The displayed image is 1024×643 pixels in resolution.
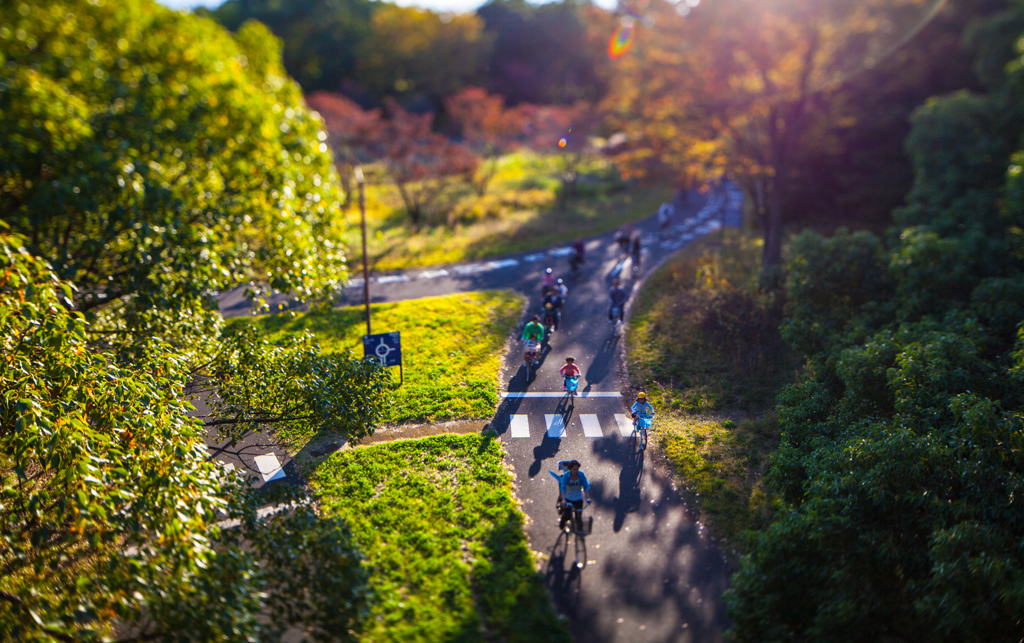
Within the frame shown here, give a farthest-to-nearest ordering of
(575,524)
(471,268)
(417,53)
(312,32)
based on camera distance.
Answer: (312,32)
(417,53)
(471,268)
(575,524)

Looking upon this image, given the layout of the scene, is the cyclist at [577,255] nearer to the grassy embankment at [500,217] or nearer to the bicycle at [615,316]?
the grassy embankment at [500,217]

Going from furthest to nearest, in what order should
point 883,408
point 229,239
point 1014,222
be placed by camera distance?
point 1014,222 → point 229,239 → point 883,408

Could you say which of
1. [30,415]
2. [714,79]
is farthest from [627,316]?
[30,415]

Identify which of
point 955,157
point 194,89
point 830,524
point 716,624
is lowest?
point 716,624

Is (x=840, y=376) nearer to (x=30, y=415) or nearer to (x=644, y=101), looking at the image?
(x=30, y=415)

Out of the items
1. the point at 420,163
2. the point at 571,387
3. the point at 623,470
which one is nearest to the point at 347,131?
the point at 420,163

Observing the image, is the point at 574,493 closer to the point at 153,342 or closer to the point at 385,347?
the point at 385,347
